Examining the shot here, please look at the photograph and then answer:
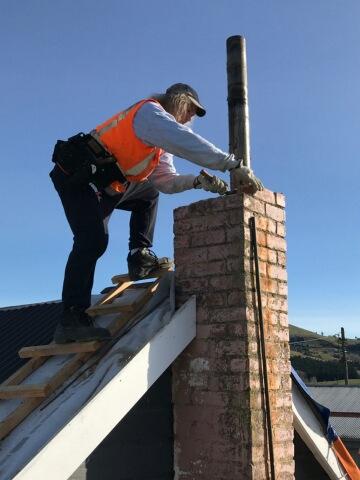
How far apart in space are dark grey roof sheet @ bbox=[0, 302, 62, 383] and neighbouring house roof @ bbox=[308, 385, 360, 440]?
19.7m

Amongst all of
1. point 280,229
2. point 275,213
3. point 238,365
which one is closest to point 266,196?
point 275,213

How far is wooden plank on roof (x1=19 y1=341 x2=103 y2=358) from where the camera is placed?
380 centimetres

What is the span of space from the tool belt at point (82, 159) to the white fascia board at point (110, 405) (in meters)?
1.01

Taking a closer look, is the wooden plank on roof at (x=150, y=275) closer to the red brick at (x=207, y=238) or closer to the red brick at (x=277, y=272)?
the red brick at (x=207, y=238)

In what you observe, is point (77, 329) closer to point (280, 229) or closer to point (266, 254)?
point (266, 254)

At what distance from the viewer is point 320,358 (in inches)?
Answer: 3068

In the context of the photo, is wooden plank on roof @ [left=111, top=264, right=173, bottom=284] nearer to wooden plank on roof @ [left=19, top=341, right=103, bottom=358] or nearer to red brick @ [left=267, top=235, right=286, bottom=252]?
red brick @ [left=267, top=235, right=286, bottom=252]

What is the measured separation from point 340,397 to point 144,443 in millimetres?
26369

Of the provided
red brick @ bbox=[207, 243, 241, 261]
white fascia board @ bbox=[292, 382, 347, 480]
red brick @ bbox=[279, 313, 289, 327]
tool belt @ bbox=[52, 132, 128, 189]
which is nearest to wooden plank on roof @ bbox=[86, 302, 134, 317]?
red brick @ bbox=[207, 243, 241, 261]

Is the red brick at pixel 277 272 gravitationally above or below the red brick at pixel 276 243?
below

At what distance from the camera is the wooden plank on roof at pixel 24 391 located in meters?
3.47

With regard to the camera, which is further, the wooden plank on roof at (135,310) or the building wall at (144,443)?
the building wall at (144,443)

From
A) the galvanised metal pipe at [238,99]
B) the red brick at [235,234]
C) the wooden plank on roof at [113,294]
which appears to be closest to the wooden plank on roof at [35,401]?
the wooden plank on roof at [113,294]

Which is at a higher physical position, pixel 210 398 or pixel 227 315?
pixel 227 315
